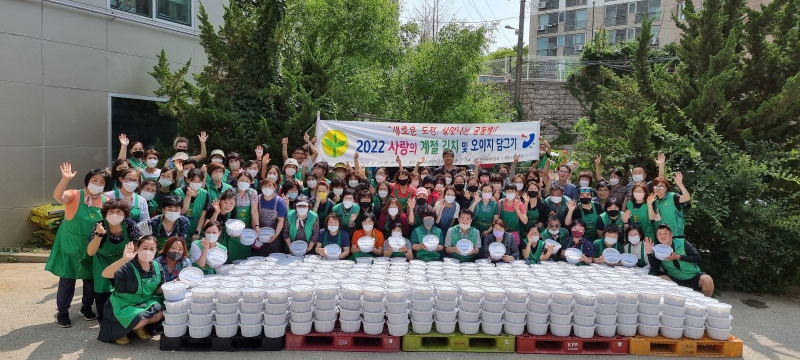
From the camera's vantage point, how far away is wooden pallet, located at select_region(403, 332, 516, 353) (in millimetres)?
5352

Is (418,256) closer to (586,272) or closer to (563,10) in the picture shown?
(586,272)

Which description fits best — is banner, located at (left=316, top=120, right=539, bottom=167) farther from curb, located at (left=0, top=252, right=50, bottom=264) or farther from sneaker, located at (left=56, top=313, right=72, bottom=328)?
curb, located at (left=0, top=252, right=50, bottom=264)

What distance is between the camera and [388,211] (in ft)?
24.9

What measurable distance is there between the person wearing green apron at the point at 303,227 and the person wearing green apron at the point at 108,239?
1.98m

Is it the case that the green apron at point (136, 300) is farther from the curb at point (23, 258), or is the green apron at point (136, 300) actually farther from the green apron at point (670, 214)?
the green apron at point (670, 214)

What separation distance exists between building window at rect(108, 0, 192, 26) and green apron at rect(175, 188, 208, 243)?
703 centimetres

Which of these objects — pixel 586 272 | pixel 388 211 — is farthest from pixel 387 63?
pixel 586 272

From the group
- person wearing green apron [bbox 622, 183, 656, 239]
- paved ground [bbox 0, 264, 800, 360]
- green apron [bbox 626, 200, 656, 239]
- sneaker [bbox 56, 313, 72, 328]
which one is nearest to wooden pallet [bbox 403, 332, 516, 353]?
paved ground [bbox 0, 264, 800, 360]

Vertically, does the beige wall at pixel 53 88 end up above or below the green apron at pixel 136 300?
above

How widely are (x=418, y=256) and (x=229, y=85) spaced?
5918 mm

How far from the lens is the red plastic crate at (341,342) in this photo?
530cm

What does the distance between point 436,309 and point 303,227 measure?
2.63m

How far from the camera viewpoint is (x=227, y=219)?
704 cm

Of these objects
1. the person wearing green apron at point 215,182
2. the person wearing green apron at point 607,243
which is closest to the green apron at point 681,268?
the person wearing green apron at point 607,243
